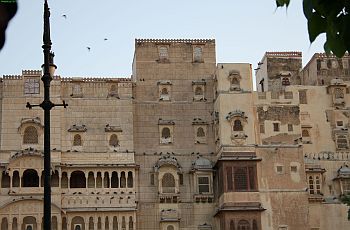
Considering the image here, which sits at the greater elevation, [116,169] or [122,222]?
[116,169]

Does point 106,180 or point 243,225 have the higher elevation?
point 106,180

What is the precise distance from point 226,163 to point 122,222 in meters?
6.51

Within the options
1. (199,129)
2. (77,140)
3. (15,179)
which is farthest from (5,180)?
(199,129)

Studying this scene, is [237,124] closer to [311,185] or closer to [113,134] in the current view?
[311,185]

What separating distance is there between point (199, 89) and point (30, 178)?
1109cm

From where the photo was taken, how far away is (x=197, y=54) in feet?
140

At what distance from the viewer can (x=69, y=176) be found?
39.2 meters

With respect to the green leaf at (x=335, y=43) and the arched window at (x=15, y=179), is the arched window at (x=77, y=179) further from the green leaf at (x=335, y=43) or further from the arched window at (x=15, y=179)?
the green leaf at (x=335, y=43)

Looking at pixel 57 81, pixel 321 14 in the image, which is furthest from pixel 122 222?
pixel 321 14

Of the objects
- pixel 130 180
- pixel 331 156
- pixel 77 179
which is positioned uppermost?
pixel 331 156

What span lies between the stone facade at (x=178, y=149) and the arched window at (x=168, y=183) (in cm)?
6

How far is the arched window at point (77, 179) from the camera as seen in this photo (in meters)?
39.8

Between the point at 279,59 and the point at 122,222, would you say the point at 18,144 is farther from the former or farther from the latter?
the point at 279,59

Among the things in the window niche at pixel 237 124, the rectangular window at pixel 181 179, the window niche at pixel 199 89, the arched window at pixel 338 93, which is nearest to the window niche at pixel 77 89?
the window niche at pixel 199 89
